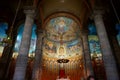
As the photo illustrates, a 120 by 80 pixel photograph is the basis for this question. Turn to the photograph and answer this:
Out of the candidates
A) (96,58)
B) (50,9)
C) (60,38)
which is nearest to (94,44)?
(96,58)

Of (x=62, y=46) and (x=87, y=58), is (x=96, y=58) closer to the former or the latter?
(x=87, y=58)

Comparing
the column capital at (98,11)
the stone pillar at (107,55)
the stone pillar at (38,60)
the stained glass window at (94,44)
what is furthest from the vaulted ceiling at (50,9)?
the stained glass window at (94,44)

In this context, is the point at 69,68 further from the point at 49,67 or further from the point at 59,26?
the point at 59,26

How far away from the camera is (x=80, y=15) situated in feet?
47.2

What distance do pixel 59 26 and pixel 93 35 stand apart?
18.2 feet

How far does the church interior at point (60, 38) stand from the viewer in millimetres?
8133

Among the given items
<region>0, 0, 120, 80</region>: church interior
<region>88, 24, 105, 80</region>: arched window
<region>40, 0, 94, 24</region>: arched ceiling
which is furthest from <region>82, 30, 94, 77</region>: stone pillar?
<region>88, 24, 105, 80</region>: arched window

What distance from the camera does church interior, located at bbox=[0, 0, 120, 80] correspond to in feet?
26.7

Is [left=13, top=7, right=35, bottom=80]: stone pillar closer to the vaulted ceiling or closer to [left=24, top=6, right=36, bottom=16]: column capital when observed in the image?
[left=24, top=6, right=36, bottom=16]: column capital

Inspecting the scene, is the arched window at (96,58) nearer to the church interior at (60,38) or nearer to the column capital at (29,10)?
the church interior at (60,38)

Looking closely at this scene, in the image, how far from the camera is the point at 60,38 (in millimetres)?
20859

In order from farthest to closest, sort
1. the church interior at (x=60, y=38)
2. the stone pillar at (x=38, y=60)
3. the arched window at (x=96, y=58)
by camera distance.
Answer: the arched window at (x=96, y=58) → the stone pillar at (x=38, y=60) → the church interior at (x=60, y=38)

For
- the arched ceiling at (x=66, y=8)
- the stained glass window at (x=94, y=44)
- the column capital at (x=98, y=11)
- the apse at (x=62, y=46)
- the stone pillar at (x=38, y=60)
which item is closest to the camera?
the column capital at (x=98, y=11)

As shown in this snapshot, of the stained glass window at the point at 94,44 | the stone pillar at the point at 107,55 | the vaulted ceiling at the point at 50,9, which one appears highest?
the vaulted ceiling at the point at 50,9
